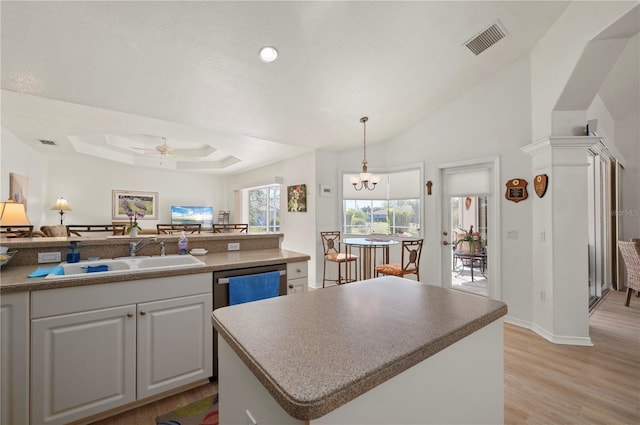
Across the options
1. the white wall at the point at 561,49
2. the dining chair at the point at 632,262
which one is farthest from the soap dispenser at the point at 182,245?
the dining chair at the point at 632,262

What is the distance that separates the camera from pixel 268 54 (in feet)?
8.35

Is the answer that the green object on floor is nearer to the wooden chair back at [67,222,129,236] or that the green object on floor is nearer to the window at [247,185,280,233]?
the wooden chair back at [67,222,129,236]

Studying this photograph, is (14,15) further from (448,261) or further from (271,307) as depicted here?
(448,261)

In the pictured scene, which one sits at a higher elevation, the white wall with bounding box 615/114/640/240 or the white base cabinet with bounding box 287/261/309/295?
the white wall with bounding box 615/114/640/240

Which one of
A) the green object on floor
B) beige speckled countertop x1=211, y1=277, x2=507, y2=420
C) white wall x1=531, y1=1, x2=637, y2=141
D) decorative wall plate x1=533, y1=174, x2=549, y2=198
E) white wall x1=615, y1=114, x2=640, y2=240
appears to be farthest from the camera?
white wall x1=615, y1=114, x2=640, y2=240

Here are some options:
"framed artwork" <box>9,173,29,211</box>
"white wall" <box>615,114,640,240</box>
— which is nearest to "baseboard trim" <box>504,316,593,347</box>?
"white wall" <box>615,114,640,240</box>

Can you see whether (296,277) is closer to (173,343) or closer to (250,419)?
(173,343)

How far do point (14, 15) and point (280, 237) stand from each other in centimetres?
266

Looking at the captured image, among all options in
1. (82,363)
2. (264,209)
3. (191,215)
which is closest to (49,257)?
(82,363)

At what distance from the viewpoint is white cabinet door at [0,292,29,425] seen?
140cm

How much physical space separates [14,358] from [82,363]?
29cm

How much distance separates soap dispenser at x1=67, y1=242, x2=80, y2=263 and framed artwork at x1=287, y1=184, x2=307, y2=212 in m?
3.39

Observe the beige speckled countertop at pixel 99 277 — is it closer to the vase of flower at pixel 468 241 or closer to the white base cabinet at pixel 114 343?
the white base cabinet at pixel 114 343

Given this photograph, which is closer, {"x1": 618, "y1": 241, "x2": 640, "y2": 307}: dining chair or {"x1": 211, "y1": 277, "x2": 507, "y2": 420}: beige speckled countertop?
{"x1": 211, "y1": 277, "x2": 507, "y2": 420}: beige speckled countertop
